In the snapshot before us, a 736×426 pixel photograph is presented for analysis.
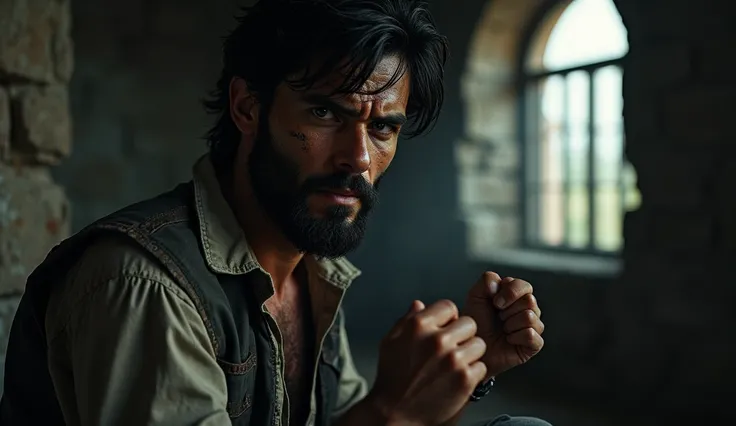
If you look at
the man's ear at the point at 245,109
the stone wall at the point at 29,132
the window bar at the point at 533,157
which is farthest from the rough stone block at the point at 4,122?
the window bar at the point at 533,157

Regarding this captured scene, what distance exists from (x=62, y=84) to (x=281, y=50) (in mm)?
889

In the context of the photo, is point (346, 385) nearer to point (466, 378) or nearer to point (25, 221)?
point (466, 378)

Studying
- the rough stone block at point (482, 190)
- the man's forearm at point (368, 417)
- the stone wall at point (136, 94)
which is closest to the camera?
the man's forearm at point (368, 417)

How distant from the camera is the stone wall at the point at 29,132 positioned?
1.82 m

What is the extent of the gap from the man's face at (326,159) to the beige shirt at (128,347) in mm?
289

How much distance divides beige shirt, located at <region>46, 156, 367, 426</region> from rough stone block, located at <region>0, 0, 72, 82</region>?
906mm

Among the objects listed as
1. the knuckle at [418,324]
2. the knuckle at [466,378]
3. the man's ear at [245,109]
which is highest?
the man's ear at [245,109]

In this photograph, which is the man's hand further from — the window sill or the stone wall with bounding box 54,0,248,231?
the stone wall with bounding box 54,0,248,231

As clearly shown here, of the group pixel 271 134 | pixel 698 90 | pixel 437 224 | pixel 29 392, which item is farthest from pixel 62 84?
pixel 437 224

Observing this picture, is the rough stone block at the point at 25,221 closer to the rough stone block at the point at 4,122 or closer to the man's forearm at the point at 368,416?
the rough stone block at the point at 4,122

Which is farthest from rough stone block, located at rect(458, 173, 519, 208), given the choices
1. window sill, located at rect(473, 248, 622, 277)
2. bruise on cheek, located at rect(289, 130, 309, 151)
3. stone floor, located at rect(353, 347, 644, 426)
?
bruise on cheek, located at rect(289, 130, 309, 151)

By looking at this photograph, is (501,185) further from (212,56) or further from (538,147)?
(212,56)

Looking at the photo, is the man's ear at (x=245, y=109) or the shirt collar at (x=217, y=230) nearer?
the shirt collar at (x=217, y=230)

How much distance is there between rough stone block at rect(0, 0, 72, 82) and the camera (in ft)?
5.90
